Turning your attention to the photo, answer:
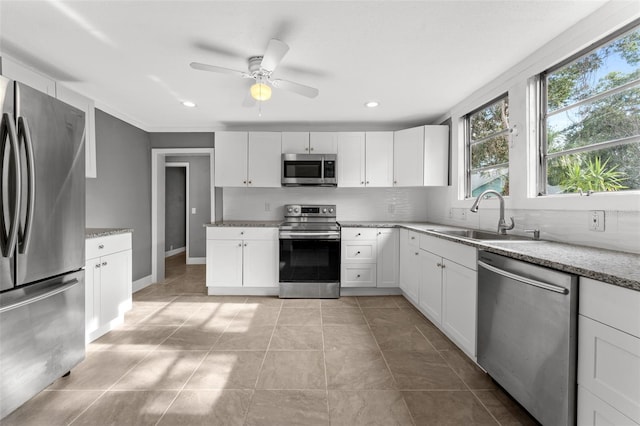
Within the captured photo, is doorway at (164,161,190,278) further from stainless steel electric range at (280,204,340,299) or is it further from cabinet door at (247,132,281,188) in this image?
stainless steel electric range at (280,204,340,299)

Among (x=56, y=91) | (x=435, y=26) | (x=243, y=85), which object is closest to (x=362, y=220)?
(x=243, y=85)

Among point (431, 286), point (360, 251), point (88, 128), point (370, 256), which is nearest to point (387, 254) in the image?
point (370, 256)

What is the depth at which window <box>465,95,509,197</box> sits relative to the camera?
2.71 m

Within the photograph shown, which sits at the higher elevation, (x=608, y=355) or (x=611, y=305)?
(x=611, y=305)

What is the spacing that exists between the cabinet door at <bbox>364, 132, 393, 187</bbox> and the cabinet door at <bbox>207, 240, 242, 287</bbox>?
200 centimetres

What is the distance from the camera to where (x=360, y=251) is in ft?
11.8

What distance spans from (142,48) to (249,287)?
2684 mm

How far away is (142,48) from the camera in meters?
2.07

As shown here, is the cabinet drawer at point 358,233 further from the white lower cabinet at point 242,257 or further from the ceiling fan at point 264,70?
the ceiling fan at point 264,70

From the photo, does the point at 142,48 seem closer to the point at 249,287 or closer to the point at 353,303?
the point at 249,287

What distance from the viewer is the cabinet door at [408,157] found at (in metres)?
3.64

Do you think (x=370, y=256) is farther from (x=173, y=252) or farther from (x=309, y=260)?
(x=173, y=252)

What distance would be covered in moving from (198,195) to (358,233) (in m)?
3.83

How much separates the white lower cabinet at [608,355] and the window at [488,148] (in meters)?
1.76
